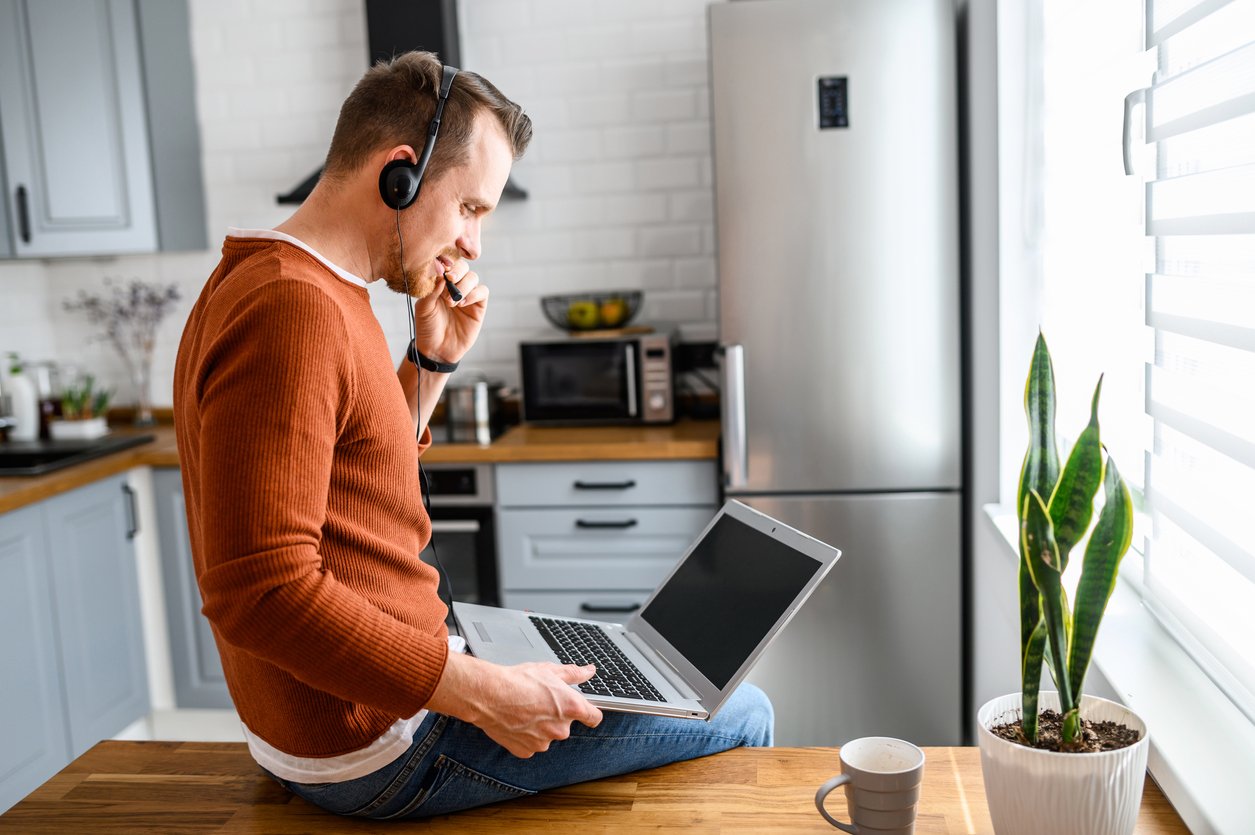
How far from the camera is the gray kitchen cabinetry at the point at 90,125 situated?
10.2ft

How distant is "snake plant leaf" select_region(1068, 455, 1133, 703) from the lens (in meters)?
1.02

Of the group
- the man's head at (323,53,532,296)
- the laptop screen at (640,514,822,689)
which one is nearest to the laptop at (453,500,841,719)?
the laptop screen at (640,514,822,689)

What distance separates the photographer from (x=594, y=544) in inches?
113

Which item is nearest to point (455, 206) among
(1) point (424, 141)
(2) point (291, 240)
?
(1) point (424, 141)

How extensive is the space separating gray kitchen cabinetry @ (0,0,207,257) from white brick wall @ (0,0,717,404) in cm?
18

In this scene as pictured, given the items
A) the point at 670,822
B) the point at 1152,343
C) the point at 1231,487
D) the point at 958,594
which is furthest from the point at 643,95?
the point at 670,822

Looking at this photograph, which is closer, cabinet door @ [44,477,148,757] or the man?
the man

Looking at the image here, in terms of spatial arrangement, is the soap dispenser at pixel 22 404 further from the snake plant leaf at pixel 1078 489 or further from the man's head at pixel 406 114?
the snake plant leaf at pixel 1078 489

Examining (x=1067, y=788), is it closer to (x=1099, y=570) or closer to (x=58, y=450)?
(x=1099, y=570)

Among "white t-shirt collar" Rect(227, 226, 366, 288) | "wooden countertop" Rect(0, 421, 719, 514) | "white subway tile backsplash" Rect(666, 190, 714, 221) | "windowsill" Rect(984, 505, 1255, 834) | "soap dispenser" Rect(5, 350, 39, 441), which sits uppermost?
"white subway tile backsplash" Rect(666, 190, 714, 221)

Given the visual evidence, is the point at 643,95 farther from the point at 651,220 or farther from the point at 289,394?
the point at 289,394

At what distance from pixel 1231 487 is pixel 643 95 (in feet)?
7.49

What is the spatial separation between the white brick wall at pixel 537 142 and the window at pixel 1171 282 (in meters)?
1.32

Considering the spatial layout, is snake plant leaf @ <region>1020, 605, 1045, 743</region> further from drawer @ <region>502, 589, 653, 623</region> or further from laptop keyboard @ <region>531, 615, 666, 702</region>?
drawer @ <region>502, 589, 653, 623</region>
